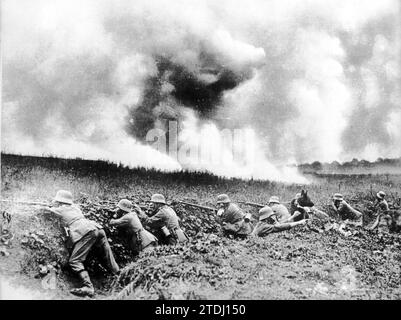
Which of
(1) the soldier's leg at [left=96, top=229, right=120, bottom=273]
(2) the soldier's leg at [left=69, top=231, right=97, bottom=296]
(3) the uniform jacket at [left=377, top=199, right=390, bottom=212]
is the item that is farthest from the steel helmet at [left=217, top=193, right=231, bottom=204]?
(3) the uniform jacket at [left=377, top=199, right=390, bottom=212]

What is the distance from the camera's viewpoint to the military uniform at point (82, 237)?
25.3 ft

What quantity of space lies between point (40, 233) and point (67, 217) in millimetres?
558

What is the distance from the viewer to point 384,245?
8805mm

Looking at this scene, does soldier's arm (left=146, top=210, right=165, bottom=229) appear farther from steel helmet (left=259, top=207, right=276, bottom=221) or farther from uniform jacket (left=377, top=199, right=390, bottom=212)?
uniform jacket (left=377, top=199, right=390, bottom=212)

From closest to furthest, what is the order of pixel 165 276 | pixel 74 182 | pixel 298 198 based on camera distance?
pixel 165 276, pixel 74 182, pixel 298 198

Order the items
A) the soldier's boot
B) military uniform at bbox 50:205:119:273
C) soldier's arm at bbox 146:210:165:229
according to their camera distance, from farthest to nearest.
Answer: soldier's arm at bbox 146:210:165:229 < military uniform at bbox 50:205:119:273 < the soldier's boot

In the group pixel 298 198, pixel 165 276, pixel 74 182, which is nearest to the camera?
pixel 165 276

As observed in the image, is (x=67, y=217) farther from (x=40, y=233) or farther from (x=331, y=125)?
(x=331, y=125)

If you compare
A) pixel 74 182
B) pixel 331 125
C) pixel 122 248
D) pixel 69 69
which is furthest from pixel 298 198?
pixel 69 69

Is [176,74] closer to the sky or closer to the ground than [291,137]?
closer to the sky

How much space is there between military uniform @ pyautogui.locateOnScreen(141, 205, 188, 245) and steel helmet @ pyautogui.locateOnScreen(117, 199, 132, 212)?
12.6 inches

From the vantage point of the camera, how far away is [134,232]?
8.13m

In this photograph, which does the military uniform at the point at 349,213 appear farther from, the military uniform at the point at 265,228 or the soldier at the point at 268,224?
the military uniform at the point at 265,228

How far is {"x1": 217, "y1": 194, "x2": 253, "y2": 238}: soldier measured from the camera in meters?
8.68
